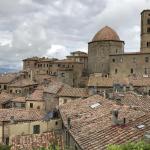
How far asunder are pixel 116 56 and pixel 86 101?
142 ft

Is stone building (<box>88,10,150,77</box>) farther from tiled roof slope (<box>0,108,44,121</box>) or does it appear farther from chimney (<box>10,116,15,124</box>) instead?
chimney (<box>10,116,15,124</box>)

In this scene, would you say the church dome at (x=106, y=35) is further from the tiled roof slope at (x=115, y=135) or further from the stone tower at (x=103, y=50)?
the tiled roof slope at (x=115, y=135)

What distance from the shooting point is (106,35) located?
2901 inches

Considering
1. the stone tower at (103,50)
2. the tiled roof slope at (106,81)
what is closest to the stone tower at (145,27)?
the stone tower at (103,50)

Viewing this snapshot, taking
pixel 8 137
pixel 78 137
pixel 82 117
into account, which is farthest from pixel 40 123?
pixel 78 137

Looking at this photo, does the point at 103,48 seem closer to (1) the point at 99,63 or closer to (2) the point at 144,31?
(1) the point at 99,63

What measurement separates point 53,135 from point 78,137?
7.76 metres

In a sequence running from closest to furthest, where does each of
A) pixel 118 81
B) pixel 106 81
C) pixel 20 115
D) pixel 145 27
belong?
pixel 20 115, pixel 118 81, pixel 106 81, pixel 145 27

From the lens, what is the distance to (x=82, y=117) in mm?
20172

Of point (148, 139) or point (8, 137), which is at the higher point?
point (148, 139)

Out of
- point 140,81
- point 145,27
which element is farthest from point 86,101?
point 145,27

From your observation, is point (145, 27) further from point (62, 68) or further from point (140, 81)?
point (140, 81)

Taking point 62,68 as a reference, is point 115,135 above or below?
below

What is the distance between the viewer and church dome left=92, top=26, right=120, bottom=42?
73000 millimetres
